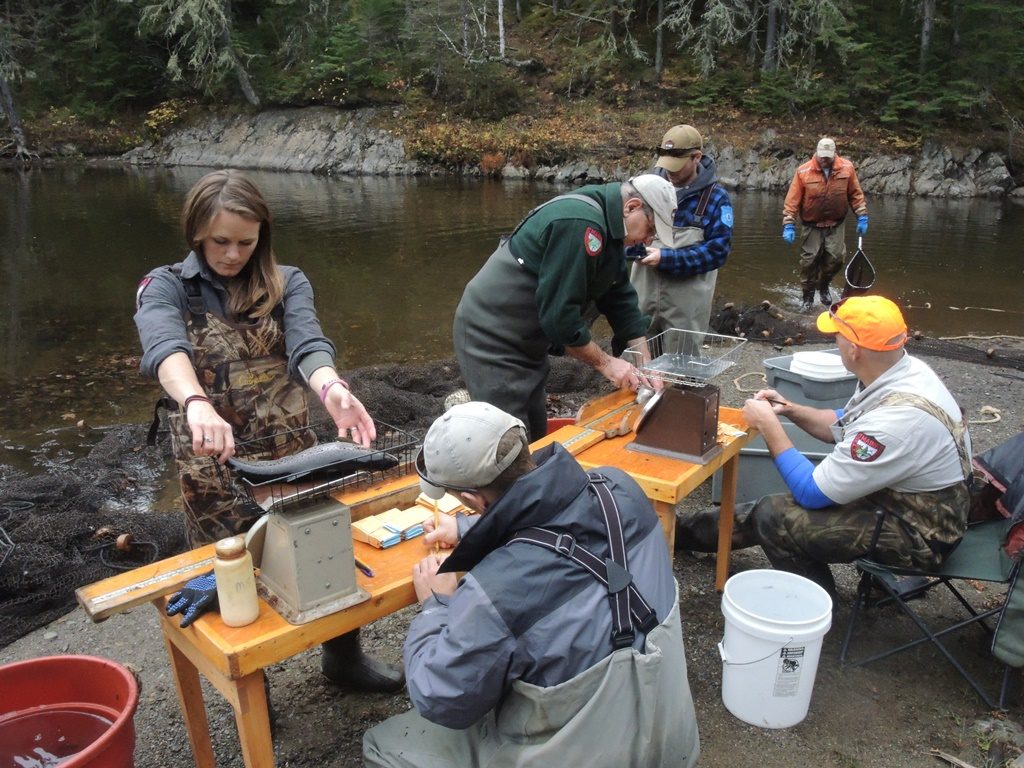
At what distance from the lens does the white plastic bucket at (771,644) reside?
2.71 m

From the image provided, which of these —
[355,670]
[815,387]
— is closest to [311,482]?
[355,670]

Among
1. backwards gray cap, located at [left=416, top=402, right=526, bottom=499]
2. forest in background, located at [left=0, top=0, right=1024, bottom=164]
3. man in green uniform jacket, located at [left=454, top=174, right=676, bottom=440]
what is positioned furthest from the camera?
forest in background, located at [left=0, top=0, right=1024, bottom=164]

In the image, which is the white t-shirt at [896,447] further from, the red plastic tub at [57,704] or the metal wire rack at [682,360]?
the red plastic tub at [57,704]

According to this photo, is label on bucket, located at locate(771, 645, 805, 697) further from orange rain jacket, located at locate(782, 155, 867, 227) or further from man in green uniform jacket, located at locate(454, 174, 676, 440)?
orange rain jacket, located at locate(782, 155, 867, 227)

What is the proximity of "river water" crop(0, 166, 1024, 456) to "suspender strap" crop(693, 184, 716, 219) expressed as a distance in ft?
14.7

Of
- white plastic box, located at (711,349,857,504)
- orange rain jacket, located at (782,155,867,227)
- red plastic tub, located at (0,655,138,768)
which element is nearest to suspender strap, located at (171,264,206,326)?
red plastic tub, located at (0,655,138,768)

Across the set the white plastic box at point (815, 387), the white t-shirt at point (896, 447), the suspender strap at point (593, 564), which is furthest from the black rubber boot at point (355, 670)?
the white plastic box at point (815, 387)

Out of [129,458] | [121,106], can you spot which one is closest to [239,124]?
[121,106]

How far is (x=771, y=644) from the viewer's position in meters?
2.72

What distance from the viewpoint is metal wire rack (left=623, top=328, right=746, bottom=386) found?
127 inches

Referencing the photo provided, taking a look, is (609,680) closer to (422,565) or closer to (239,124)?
(422,565)

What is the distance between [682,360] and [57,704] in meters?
2.67

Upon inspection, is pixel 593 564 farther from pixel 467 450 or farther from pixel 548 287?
pixel 548 287

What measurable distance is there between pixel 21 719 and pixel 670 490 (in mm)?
2097
